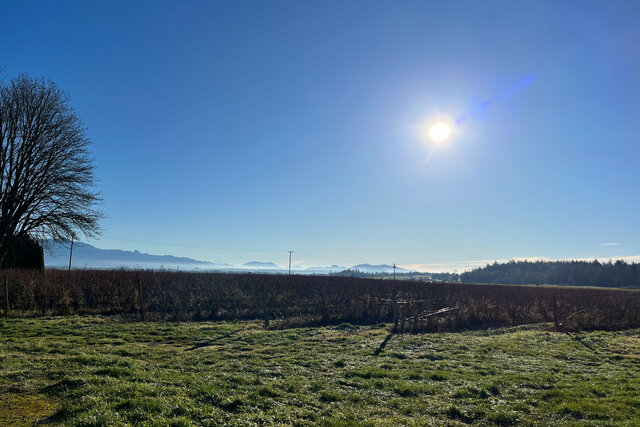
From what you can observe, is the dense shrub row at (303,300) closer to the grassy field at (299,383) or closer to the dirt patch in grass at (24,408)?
the grassy field at (299,383)

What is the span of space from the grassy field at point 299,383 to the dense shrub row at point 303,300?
795 cm

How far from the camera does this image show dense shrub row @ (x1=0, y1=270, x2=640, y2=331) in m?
23.4

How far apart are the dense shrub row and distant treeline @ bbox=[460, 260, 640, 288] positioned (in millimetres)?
100386

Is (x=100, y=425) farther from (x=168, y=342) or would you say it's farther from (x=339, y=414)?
(x=168, y=342)

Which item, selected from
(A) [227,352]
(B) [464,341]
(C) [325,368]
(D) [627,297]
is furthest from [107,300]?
(D) [627,297]

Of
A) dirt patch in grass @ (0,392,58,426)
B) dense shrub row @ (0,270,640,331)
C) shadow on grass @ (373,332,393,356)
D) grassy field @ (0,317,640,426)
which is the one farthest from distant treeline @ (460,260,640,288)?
dirt patch in grass @ (0,392,58,426)

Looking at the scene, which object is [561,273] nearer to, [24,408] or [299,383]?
[299,383]

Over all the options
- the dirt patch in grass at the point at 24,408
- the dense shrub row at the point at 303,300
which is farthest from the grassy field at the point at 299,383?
the dense shrub row at the point at 303,300

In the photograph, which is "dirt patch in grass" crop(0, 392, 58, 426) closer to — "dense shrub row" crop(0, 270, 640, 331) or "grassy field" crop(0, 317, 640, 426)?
"grassy field" crop(0, 317, 640, 426)

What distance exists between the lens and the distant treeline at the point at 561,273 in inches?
4505

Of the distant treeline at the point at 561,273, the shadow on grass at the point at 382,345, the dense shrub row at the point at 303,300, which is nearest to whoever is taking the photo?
the shadow on grass at the point at 382,345

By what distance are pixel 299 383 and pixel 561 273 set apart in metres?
160

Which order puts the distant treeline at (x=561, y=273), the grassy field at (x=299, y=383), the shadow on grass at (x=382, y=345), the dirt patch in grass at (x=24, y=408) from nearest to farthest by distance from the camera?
the dirt patch in grass at (x=24, y=408) → the grassy field at (x=299, y=383) → the shadow on grass at (x=382, y=345) → the distant treeline at (x=561, y=273)

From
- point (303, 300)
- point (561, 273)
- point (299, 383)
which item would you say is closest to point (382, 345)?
point (299, 383)
